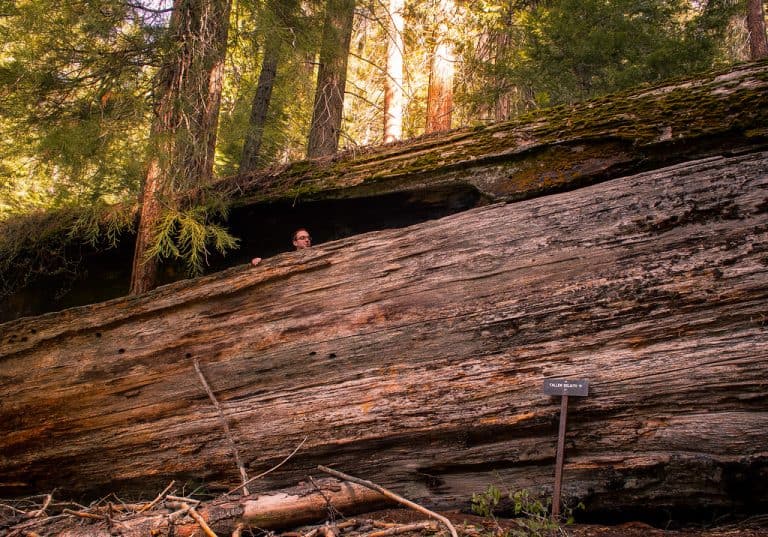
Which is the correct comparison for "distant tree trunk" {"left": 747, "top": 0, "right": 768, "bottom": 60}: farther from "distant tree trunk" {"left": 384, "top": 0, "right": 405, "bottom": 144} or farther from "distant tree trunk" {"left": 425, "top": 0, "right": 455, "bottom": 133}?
"distant tree trunk" {"left": 384, "top": 0, "right": 405, "bottom": 144}

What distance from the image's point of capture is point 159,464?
644cm

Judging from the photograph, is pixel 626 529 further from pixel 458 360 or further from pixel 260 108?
pixel 260 108

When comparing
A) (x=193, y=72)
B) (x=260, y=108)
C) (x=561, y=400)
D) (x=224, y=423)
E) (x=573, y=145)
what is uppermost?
(x=260, y=108)

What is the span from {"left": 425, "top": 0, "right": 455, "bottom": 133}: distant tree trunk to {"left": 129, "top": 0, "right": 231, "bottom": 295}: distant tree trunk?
4.57m

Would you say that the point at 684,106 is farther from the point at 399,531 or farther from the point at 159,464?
the point at 159,464

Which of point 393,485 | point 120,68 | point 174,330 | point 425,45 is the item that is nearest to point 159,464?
point 174,330

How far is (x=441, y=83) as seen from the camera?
11469mm

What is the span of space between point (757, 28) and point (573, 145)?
689 cm

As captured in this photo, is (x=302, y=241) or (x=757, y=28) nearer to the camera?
(x=302, y=241)

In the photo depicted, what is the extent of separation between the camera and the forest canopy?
24.7ft

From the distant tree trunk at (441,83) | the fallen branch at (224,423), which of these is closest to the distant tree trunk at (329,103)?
the distant tree trunk at (441,83)

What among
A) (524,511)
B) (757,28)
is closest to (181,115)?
(524,511)

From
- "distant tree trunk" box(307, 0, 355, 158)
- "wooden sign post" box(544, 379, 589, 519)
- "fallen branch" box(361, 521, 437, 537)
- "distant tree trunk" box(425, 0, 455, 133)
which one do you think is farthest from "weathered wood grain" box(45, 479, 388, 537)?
"distant tree trunk" box(425, 0, 455, 133)

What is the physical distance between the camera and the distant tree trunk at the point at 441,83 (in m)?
11.2
